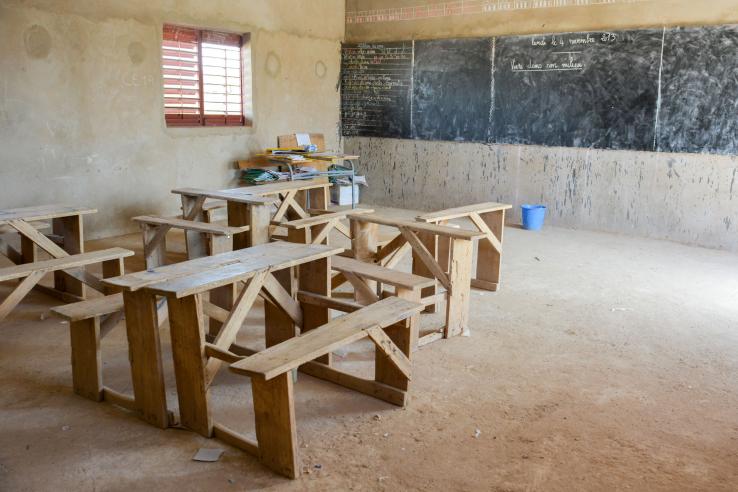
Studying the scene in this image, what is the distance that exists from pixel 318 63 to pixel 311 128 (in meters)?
0.79

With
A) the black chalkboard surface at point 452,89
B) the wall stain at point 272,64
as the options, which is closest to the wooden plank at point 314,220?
the black chalkboard surface at point 452,89

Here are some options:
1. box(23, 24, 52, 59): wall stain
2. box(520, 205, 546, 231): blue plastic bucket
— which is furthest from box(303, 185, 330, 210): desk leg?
box(23, 24, 52, 59): wall stain

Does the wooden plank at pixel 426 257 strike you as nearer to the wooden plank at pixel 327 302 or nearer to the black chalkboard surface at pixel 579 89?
the wooden plank at pixel 327 302

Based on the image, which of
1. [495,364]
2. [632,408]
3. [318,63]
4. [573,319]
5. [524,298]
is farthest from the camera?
[318,63]

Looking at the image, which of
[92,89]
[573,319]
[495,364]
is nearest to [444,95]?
[92,89]

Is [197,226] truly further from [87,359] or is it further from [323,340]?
[323,340]

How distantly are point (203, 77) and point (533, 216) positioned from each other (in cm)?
374

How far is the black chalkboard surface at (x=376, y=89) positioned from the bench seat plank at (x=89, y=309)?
5642 millimetres

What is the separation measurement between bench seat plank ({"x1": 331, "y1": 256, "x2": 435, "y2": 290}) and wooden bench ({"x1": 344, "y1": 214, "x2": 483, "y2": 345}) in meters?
0.19

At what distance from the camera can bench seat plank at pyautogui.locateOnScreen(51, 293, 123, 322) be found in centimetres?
271

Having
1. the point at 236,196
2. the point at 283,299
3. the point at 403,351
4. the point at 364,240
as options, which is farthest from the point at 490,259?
the point at 283,299

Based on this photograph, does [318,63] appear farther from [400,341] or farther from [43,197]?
[400,341]

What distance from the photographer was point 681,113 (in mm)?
6191

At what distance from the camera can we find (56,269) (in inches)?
144
